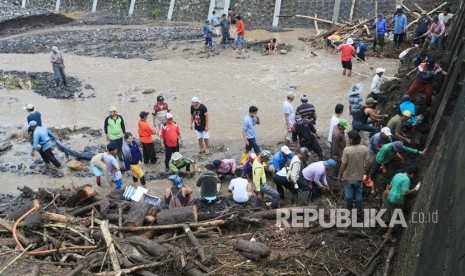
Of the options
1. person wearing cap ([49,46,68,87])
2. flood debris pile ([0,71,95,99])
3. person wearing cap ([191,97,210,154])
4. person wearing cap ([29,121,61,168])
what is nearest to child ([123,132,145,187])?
person wearing cap ([191,97,210,154])

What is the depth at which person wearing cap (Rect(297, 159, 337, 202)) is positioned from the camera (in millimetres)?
8633

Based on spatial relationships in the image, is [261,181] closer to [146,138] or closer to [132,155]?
[132,155]

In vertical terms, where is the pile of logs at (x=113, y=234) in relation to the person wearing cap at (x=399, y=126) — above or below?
below

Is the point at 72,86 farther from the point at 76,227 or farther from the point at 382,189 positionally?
the point at 382,189

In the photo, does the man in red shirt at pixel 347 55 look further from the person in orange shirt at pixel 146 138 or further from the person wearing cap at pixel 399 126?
the person in orange shirt at pixel 146 138

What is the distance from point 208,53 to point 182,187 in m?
12.4

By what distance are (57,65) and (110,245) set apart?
40.0ft

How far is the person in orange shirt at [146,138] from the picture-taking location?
10.9m

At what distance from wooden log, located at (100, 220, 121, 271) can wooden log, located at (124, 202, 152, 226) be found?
0.42m

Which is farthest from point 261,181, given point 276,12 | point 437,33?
point 276,12

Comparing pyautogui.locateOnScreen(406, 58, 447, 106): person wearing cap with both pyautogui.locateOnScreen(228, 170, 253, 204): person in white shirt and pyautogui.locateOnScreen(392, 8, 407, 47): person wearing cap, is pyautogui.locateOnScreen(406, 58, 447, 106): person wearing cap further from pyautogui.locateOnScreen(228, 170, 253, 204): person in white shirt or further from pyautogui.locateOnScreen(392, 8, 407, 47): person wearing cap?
pyautogui.locateOnScreen(392, 8, 407, 47): person wearing cap

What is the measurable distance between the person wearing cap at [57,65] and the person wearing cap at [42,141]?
5950 millimetres

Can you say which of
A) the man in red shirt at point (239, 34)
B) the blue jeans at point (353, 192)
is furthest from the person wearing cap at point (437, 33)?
the blue jeans at point (353, 192)

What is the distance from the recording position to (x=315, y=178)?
8688 mm
